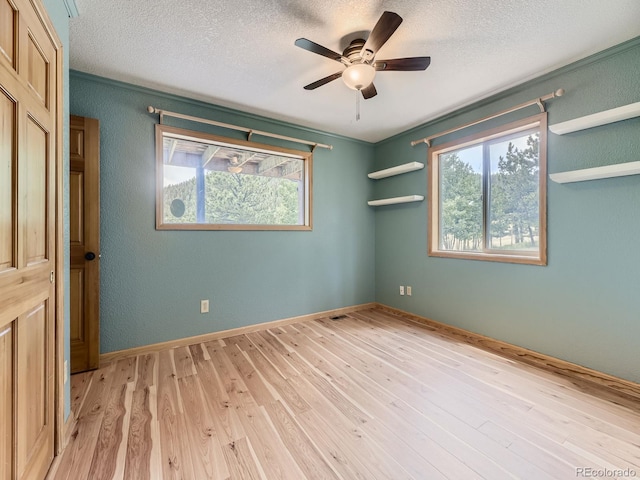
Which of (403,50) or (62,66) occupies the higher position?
(403,50)

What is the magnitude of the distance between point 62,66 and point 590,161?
3511 mm

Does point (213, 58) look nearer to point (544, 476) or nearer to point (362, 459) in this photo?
point (362, 459)

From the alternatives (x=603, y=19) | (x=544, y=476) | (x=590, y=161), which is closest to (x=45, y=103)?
(x=544, y=476)

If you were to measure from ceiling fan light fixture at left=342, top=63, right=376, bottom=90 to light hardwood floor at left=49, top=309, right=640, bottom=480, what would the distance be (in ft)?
7.27

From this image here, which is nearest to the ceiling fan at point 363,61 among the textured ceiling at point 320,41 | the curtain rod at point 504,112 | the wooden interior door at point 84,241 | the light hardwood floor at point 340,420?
the textured ceiling at point 320,41

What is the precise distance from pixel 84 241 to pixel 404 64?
2758mm

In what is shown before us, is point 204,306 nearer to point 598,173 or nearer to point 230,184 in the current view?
point 230,184

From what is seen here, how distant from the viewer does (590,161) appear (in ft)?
6.73

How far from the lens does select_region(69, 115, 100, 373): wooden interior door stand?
2086 mm

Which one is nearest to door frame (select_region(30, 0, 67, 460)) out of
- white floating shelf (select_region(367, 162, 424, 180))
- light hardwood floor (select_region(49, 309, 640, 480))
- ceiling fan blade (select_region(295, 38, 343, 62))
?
light hardwood floor (select_region(49, 309, 640, 480))

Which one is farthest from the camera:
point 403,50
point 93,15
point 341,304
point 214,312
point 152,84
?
point 341,304

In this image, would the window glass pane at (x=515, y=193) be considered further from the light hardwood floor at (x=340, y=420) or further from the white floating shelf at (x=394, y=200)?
the light hardwood floor at (x=340, y=420)

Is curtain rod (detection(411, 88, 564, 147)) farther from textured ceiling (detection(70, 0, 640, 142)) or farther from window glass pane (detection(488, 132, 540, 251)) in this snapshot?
window glass pane (detection(488, 132, 540, 251))

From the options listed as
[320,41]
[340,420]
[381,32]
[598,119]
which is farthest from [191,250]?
[598,119]
